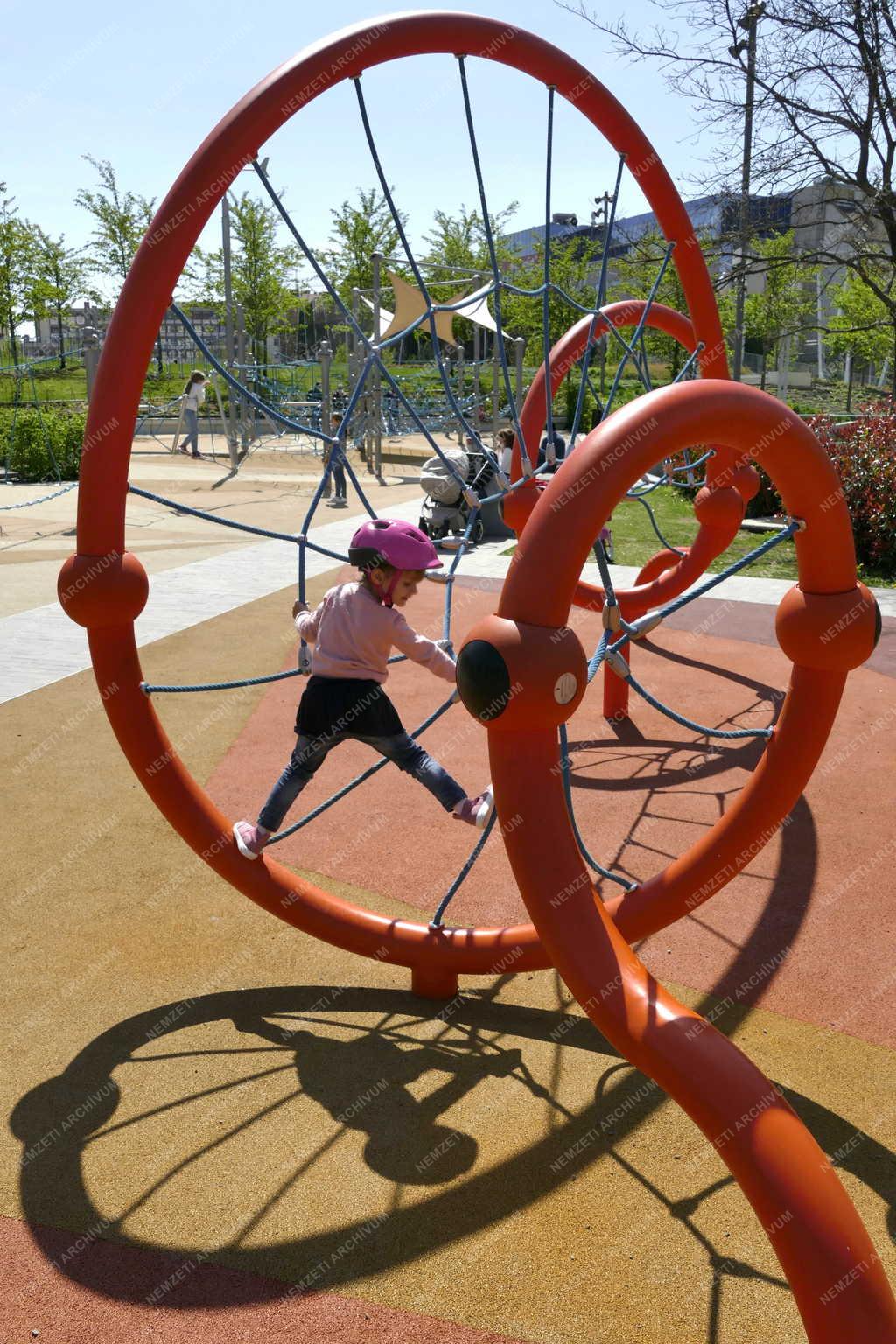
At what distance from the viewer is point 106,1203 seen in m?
3.18

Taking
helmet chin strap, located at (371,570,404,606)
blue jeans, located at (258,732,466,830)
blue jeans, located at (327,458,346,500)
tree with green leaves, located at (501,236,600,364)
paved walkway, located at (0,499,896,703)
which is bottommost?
paved walkway, located at (0,499,896,703)

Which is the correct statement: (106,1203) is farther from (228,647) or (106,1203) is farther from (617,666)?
(228,647)

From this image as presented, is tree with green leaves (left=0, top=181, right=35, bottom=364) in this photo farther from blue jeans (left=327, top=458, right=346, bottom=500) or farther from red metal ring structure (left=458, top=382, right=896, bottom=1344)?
red metal ring structure (left=458, top=382, right=896, bottom=1344)

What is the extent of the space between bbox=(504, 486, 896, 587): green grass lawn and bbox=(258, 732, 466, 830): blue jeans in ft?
27.1

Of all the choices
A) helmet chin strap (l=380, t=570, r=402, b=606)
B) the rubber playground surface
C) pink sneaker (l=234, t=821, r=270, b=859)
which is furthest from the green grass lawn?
pink sneaker (l=234, t=821, r=270, b=859)

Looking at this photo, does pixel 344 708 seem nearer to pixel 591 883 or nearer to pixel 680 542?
pixel 591 883

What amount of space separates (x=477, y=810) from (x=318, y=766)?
0.60m

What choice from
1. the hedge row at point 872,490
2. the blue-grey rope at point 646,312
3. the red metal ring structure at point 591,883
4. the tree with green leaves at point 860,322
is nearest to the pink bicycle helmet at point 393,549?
the red metal ring structure at point 591,883

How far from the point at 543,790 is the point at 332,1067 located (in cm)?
169

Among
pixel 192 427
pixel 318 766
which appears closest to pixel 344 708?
pixel 318 766

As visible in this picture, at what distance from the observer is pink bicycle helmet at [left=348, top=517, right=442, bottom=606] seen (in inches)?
149

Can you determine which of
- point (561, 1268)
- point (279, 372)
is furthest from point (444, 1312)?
point (279, 372)

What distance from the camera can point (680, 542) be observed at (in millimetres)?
15461

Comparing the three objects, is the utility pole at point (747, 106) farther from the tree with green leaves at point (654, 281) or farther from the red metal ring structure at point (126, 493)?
the red metal ring structure at point (126, 493)
